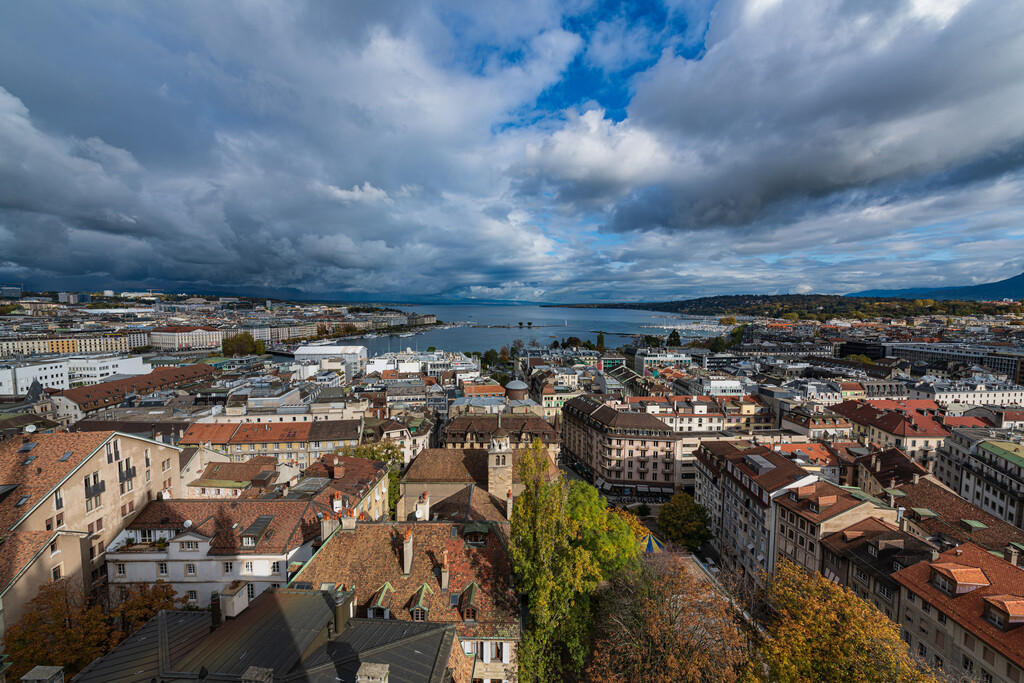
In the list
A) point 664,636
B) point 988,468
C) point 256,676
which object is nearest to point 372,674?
point 256,676

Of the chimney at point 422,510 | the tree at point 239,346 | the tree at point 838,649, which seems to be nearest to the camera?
the tree at point 838,649

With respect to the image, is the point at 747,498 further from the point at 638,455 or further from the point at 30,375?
the point at 30,375

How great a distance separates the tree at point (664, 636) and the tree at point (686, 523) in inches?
703

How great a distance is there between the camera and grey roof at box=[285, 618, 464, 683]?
13.4m

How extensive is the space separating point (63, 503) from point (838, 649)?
34.8 metres

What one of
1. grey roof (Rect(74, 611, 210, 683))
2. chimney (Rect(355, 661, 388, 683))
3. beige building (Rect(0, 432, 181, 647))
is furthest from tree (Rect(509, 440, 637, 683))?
beige building (Rect(0, 432, 181, 647))

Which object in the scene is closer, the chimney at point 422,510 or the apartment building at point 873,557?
the chimney at point 422,510

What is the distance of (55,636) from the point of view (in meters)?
18.5

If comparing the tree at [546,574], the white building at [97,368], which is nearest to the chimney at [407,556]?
the tree at [546,574]

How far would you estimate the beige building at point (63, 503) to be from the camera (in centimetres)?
2005

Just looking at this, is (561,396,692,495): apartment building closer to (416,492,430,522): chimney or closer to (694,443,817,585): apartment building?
(694,443,817,585): apartment building

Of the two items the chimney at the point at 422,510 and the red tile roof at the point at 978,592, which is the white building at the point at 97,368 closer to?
the chimney at the point at 422,510

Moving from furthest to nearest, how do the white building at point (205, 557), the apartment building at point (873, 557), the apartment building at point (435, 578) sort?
1. the apartment building at point (873, 557)
2. the white building at point (205, 557)
3. the apartment building at point (435, 578)

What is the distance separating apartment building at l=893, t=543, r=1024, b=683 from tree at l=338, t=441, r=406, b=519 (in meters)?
35.9
